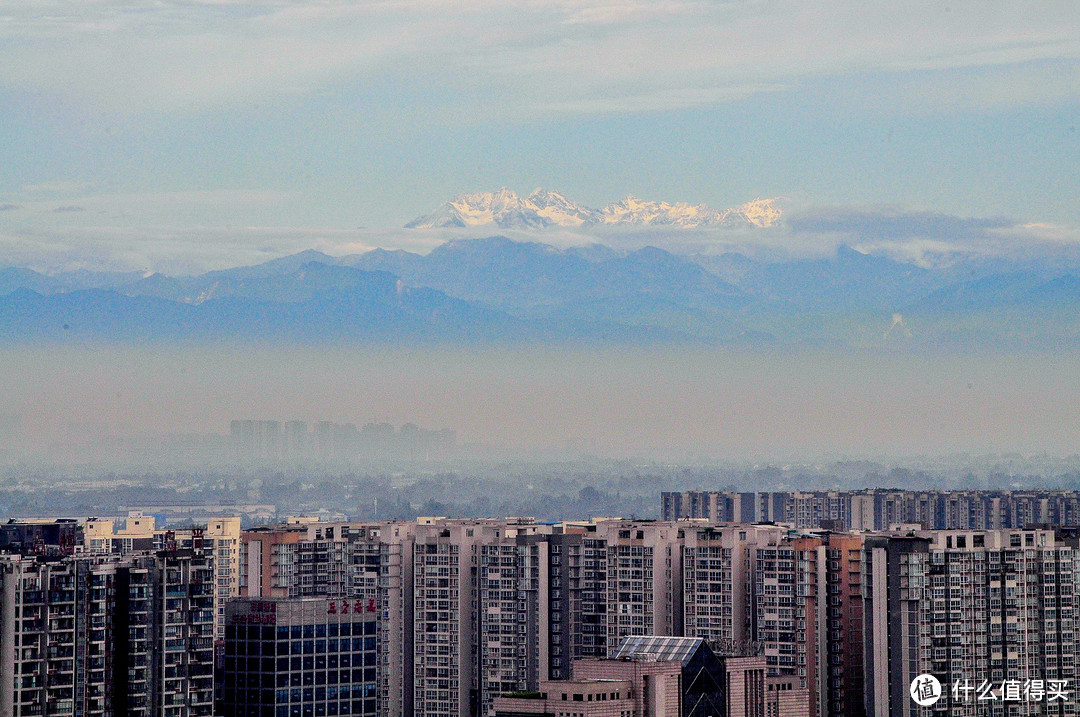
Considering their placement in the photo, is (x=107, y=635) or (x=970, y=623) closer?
(x=107, y=635)

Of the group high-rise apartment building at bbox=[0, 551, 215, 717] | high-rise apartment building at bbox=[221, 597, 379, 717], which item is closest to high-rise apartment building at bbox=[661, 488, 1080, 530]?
high-rise apartment building at bbox=[221, 597, 379, 717]

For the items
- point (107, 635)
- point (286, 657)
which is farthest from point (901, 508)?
point (107, 635)

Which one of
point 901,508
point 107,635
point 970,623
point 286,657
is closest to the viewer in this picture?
point 107,635

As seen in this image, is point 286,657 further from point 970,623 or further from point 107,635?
point 970,623

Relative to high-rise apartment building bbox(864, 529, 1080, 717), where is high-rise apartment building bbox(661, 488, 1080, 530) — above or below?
above

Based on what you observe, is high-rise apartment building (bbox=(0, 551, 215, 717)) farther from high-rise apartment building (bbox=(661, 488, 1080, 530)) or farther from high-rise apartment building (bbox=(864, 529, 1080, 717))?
high-rise apartment building (bbox=(661, 488, 1080, 530))

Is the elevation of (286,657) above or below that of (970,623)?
below

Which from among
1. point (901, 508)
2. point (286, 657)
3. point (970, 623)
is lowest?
point (286, 657)

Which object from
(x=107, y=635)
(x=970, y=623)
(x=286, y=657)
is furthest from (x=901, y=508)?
(x=107, y=635)

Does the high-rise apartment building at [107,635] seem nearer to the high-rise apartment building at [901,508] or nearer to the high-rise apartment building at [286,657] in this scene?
the high-rise apartment building at [286,657]

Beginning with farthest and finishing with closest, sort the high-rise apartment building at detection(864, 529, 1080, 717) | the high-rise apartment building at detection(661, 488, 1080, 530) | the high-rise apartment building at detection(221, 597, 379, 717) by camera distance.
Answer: the high-rise apartment building at detection(661, 488, 1080, 530), the high-rise apartment building at detection(864, 529, 1080, 717), the high-rise apartment building at detection(221, 597, 379, 717)

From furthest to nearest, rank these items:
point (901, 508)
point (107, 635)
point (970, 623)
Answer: point (901, 508)
point (970, 623)
point (107, 635)

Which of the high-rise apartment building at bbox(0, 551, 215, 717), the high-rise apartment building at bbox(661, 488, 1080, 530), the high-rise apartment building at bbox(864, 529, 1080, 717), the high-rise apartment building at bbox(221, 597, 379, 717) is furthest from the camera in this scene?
the high-rise apartment building at bbox(661, 488, 1080, 530)

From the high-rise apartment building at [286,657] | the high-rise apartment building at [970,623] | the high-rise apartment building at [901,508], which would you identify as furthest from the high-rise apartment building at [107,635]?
the high-rise apartment building at [901,508]
